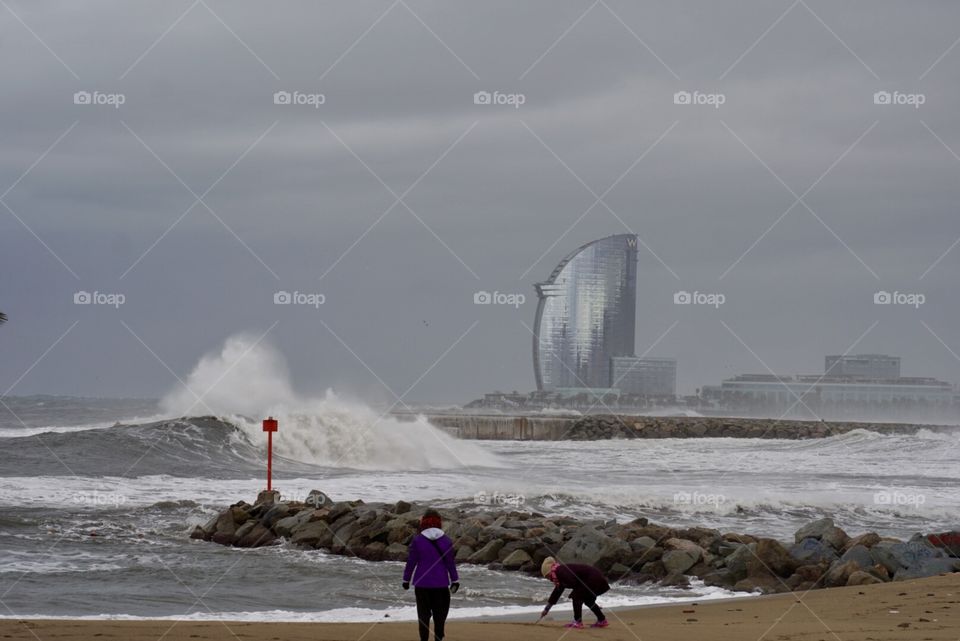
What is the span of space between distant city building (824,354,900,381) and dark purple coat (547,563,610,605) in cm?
7956

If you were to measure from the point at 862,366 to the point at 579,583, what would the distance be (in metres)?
81.7

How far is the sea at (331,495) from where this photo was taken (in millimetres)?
11859

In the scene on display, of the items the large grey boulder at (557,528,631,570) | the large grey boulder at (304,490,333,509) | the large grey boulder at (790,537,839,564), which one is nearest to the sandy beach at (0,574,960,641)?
the large grey boulder at (790,537,839,564)

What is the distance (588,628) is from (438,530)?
1.90m

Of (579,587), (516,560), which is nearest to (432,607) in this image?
(579,587)

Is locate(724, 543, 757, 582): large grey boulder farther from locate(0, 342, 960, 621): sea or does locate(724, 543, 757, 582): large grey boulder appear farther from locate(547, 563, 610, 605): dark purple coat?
locate(547, 563, 610, 605): dark purple coat

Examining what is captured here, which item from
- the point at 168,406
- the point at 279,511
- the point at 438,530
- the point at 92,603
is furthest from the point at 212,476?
the point at 168,406

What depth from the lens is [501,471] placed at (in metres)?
30.8

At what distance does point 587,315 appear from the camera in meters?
100

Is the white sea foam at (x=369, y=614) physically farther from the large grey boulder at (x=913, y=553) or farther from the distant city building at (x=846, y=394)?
the distant city building at (x=846, y=394)

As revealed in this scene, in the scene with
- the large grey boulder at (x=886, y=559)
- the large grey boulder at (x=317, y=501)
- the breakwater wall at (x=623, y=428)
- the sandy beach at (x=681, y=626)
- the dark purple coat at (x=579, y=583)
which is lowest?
the sandy beach at (x=681, y=626)

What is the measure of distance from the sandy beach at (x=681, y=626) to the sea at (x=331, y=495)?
1123 mm

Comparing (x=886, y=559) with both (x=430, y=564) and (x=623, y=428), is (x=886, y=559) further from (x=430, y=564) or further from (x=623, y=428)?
(x=623, y=428)

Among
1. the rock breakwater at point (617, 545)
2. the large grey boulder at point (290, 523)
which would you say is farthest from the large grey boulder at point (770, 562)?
the large grey boulder at point (290, 523)
